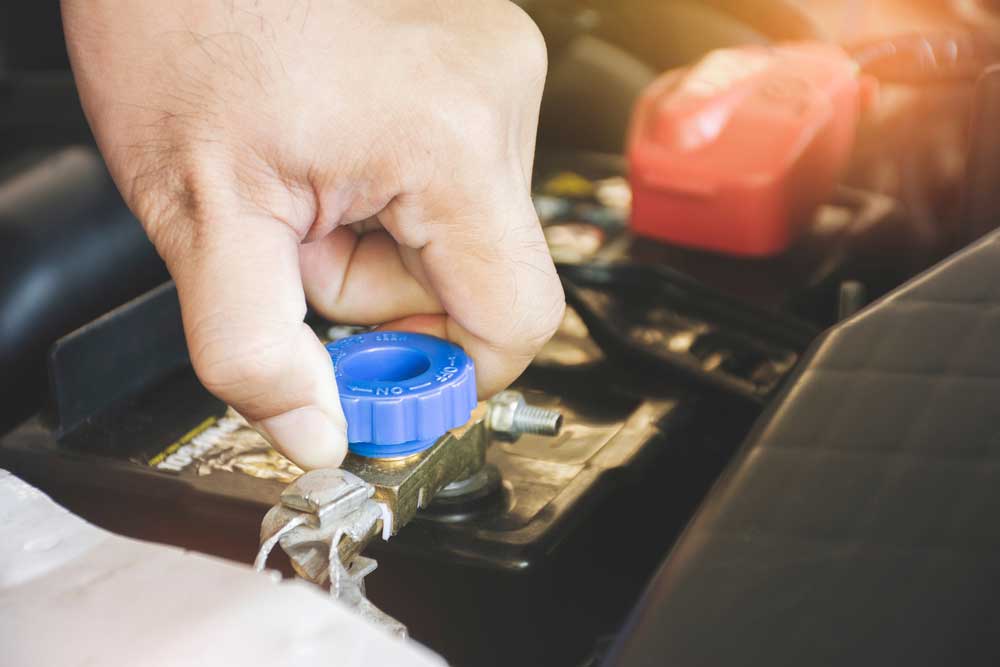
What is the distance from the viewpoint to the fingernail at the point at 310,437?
0.49 metres

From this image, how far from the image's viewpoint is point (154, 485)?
0.63 meters

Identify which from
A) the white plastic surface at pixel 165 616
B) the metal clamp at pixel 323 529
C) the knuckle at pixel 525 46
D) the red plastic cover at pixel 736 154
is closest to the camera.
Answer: the white plastic surface at pixel 165 616

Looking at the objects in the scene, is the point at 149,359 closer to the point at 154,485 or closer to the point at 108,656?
the point at 154,485

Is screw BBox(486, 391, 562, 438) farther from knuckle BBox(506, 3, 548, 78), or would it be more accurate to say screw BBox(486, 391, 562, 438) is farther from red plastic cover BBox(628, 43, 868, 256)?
red plastic cover BBox(628, 43, 868, 256)

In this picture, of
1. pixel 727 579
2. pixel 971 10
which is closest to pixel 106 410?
pixel 727 579

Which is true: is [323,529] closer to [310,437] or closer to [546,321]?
[310,437]

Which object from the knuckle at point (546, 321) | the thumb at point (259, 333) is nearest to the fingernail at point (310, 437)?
the thumb at point (259, 333)

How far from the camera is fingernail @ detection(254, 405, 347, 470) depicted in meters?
0.49

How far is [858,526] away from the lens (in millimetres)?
346

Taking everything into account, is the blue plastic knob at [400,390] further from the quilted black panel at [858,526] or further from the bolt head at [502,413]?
the quilted black panel at [858,526]

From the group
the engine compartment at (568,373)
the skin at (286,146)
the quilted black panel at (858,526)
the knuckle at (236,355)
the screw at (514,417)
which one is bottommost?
the engine compartment at (568,373)

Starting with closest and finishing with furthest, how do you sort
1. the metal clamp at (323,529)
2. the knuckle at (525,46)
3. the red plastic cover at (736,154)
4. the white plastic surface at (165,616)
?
the white plastic surface at (165,616), the metal clamp at (323,529), the knuckle at (525,46), the red plastic cover at (736,154)

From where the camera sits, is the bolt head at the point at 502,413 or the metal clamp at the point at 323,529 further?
the bolt head at the point at 502,413

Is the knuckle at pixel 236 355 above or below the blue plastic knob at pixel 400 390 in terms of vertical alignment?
above
